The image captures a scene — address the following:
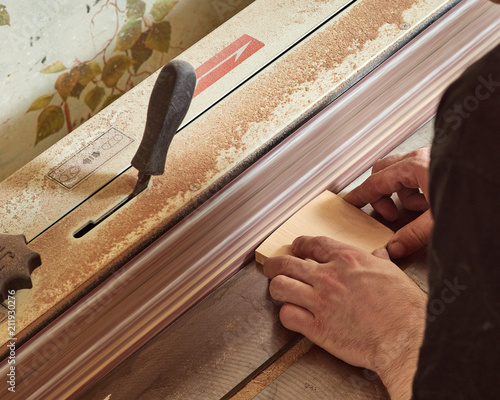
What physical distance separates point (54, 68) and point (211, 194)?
40.9 inches

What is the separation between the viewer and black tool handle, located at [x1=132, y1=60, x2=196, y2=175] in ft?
3.33

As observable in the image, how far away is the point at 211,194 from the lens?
1198 mm

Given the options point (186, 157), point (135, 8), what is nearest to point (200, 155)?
point (186, 157)

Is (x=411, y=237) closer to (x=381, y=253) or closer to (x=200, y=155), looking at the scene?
(x=381, y=253)

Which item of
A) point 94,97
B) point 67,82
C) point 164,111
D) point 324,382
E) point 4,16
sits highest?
point 4,16

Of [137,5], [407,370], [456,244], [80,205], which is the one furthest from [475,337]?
[137,5]

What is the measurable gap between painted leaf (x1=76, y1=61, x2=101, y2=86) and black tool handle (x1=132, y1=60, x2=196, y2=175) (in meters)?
1.07

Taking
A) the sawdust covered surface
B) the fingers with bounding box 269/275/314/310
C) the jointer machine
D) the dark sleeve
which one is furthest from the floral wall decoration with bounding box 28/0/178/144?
the dark sleeve

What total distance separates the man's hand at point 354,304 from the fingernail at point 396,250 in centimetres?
2

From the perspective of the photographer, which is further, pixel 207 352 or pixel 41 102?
pixel 41 102

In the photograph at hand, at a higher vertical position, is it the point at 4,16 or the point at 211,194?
the point at 4,16

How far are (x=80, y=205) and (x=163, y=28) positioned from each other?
125 centimetres

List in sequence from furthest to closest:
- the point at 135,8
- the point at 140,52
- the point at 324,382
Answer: the point at 140,52, the point at 135,8, the point at 324,382

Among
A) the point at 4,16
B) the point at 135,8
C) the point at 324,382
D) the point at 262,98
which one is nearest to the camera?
the point at 324,382
